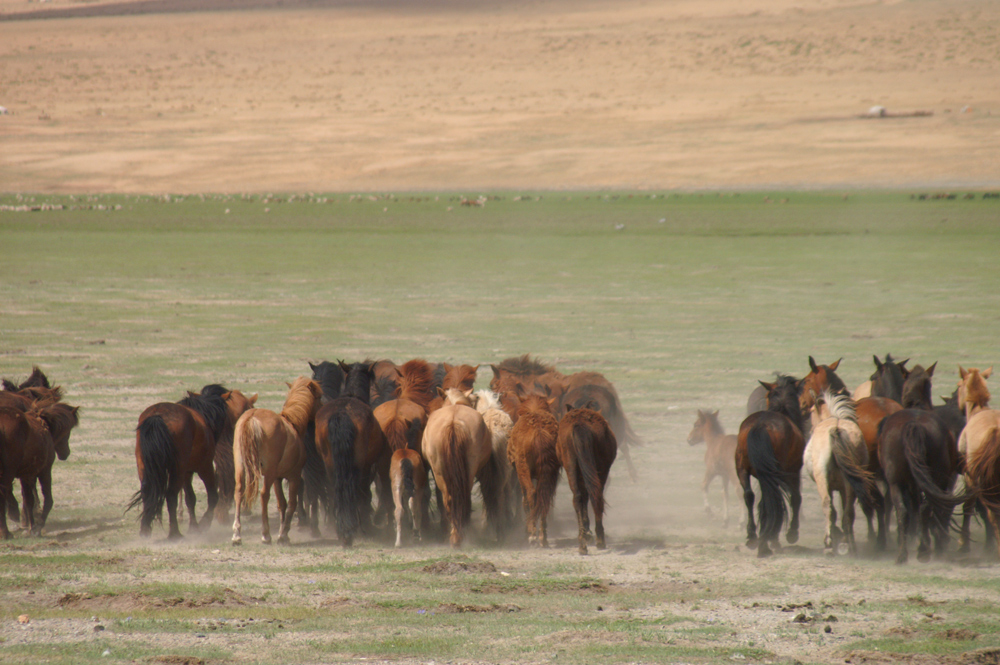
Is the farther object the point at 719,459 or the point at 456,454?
the point at 719,459

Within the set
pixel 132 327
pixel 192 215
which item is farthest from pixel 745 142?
pixel 132 327

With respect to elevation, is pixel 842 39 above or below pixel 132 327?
above

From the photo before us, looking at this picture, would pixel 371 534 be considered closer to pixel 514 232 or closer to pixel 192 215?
pixel 514 232

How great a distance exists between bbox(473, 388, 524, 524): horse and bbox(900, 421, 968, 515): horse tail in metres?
3.09

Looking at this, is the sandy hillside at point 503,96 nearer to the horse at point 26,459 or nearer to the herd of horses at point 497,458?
the herd of horses at point 497,458

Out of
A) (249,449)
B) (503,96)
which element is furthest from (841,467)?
(503,96)

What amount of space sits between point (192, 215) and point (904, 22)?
7735 centimetres

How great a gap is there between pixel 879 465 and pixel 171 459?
18.3ft

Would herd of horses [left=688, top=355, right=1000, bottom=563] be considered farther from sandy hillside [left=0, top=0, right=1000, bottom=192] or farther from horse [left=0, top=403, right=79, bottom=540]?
sandy hillside [left=0, top=0, right=1000, bottom=192]

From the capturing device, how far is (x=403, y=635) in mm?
6277

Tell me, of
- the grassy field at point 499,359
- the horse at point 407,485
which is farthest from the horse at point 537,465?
the horse at point 407,485

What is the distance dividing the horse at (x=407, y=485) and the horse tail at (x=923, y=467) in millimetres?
3676

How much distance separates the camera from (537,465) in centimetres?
852

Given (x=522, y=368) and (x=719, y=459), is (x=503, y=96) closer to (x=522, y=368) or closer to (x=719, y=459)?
(x=522, y=368)
